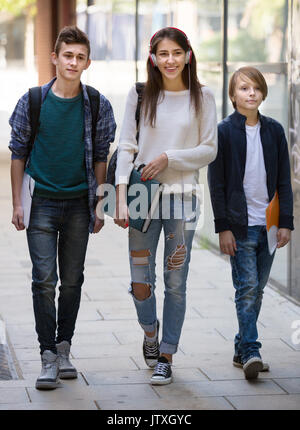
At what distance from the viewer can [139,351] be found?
5.58 metres

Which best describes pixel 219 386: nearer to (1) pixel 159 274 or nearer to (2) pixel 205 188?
(1) pixel 159 274

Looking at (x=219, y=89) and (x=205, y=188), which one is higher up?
(x=219, y=89)

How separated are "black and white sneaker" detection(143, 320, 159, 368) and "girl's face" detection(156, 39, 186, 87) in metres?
1.40

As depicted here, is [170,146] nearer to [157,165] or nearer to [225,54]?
[157,165]

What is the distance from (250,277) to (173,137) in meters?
0.86

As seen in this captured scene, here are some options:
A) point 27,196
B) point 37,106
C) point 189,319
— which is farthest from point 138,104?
point 189,319

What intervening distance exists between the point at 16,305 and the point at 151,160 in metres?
2.46

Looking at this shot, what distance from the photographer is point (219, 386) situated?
15.9 ft

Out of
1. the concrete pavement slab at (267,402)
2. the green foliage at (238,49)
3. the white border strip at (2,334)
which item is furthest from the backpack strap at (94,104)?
the green foliage at (238,49)

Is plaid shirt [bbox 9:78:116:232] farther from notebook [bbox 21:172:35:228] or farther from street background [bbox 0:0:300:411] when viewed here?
street background [bbox 0:0:300:411]

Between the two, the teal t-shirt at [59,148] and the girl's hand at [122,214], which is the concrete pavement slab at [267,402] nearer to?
the girl's hand at [122,214]

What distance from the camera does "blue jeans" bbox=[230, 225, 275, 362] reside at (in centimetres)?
493
